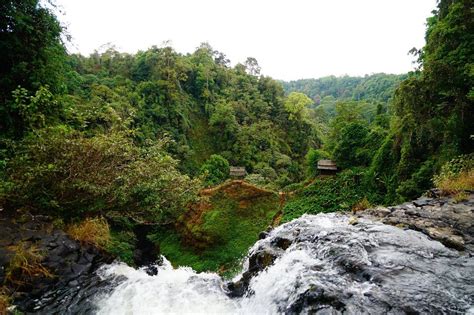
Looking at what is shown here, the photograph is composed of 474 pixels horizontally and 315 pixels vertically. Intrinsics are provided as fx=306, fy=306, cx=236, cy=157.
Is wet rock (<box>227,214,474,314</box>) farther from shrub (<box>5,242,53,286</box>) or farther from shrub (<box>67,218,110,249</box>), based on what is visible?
shrub (<box>5,242,53,286</box>)

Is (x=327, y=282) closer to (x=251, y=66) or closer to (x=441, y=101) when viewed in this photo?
(x=441, y=101)

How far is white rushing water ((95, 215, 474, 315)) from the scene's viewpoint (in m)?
4.74

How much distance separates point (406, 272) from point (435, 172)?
1006 centimetres

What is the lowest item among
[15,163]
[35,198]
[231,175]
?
[231,175]

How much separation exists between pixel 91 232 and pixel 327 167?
73.7 ft

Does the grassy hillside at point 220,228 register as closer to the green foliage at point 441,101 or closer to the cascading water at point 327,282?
the cascading water at point 327,282

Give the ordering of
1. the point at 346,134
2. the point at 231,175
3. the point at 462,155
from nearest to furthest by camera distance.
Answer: the point at 462,155 < the point at 346,134 < the point at 231,175

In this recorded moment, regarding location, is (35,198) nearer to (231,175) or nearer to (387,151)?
(387,151)

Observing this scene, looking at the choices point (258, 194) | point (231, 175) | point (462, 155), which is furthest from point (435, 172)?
point (231, 175)

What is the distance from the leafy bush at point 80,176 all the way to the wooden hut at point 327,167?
19.6 m

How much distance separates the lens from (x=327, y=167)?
27578 millimetres

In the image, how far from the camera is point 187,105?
4962 centimetres

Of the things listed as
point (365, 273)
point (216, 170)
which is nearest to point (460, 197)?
point (365, 273)

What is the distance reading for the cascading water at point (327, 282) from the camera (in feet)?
15.6
